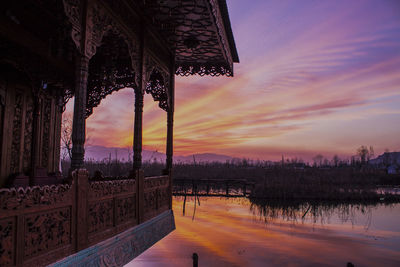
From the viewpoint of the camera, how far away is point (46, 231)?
3.42 metres

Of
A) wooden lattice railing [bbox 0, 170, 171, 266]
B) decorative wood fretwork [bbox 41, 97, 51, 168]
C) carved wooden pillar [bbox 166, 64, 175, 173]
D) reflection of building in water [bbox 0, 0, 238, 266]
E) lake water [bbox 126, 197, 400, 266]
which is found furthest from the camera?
carved wooden pillar [bbox 166, 64, 175, 173]

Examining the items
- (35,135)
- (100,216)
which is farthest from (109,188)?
(35,135)

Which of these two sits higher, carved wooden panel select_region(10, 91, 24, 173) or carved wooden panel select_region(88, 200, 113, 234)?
carved wooden panel select_region(10, 91, 24, 173)

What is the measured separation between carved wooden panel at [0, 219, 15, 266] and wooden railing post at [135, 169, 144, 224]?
3206 mm

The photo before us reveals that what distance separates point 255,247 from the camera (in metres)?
8.34

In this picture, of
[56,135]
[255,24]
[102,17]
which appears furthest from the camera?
[255,24]

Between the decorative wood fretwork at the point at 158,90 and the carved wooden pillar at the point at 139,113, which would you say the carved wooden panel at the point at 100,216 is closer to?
A: the carved wooden pillar at the point at 139,113

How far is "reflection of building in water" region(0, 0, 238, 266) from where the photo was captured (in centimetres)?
350

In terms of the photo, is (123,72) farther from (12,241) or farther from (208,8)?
(12,241)

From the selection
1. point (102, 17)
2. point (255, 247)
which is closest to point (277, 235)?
point (255, 247)

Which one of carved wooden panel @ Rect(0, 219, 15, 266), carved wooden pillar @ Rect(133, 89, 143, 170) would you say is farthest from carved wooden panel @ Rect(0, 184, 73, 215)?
carved wooden pillar @ Rect(133, 89, 143, 170)

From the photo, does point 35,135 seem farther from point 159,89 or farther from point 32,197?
point 32,197

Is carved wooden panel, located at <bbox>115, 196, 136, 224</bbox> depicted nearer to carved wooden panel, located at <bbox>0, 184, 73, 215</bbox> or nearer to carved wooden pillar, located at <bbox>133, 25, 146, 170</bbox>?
carved wooden pillar, located at <bbox>133, 25, 146, 170</bbox>

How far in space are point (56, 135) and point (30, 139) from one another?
3.24ft
